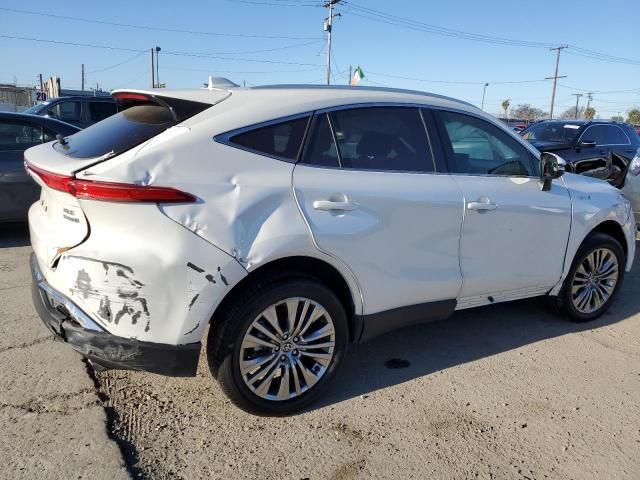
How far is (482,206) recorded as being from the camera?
3.41m

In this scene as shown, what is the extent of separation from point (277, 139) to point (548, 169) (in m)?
2.12

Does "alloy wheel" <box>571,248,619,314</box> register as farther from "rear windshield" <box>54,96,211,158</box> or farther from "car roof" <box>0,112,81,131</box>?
"car roof" <box>0,112,81,131</box>

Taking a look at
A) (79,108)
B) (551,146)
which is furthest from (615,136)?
(79,108)

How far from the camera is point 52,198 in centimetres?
276

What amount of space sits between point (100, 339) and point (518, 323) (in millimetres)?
3346

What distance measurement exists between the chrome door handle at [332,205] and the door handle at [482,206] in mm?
912

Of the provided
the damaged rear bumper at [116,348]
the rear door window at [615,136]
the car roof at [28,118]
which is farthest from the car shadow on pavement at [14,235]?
the rear door window at [615,136]

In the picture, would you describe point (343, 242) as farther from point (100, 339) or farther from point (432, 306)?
point (100, 339)

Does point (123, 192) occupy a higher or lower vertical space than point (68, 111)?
lower

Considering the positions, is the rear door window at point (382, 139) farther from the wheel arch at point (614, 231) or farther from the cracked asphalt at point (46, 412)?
the wheel arch at point (614, 231)

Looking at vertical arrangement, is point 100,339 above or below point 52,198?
below

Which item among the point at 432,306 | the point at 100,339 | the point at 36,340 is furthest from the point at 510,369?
the point at 36,340

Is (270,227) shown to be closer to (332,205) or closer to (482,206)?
(332,205)

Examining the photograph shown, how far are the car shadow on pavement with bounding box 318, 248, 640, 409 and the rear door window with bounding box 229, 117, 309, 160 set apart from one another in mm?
1468
